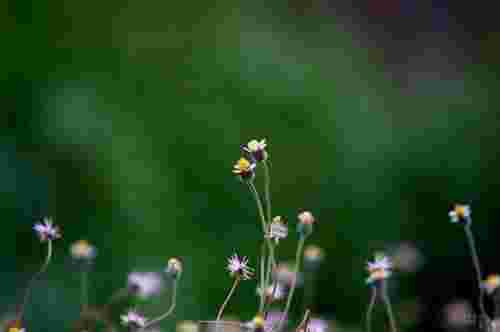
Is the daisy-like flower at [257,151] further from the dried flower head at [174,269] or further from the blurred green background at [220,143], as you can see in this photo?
the blurred green background at [220,143]

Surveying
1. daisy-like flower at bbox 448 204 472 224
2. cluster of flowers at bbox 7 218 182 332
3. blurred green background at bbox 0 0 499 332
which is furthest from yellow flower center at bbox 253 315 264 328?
blurred green background at bbox 0 0 499 332

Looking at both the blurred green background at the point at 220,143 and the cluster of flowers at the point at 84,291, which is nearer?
the cluster of flowers at the point at 84,291

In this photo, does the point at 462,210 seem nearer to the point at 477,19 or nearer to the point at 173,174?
the point at 173,174

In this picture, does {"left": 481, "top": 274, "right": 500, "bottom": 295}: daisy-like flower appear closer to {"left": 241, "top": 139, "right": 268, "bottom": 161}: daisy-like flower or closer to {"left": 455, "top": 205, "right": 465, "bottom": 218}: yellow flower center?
{"left": 455, "top": 205, "right": 465, "bottom": 218}: yellow flower center

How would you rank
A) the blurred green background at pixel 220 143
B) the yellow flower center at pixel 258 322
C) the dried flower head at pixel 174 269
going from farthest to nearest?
the blurred green background at pixel 220 143 < the dried flower head at pixel 174 269 < the yellow flower center at pixel 258 322

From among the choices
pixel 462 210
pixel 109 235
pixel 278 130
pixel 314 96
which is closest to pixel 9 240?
pixel 109 235

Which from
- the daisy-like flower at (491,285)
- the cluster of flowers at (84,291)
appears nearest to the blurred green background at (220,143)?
the cluster of flowers at (84,291)

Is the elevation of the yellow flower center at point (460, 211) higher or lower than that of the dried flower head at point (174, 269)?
higher

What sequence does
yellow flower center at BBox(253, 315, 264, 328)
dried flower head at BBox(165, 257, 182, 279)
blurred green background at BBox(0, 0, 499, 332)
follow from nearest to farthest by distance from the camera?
yellow flower center at BBox(253, 315, 264, 328) < dried flower head at BBox(165, 257, 182, 279) < blurred green background at BBox(0, 0, 499, 332)
